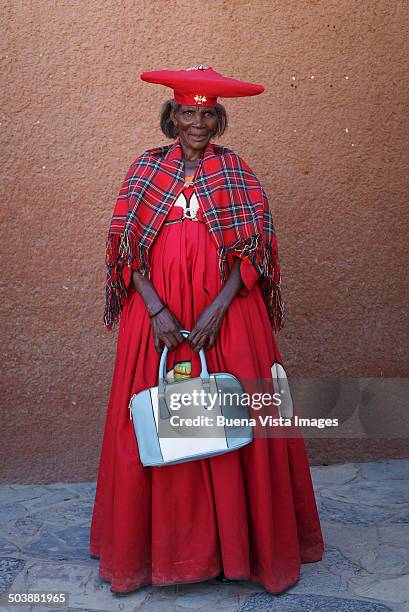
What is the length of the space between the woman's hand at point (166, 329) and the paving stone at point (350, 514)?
1.49 meters

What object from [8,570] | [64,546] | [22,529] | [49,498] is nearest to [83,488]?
[49,498]

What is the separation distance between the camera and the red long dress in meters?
3.23

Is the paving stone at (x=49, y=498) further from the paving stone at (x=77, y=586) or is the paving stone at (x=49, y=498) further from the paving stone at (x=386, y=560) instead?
the paving stone at (x=386, y=560)

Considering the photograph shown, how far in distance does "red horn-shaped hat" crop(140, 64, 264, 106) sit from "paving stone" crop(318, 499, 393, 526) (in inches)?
83.7

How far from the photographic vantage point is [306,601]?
3.25 m

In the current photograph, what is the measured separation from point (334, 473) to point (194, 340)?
1.99 m

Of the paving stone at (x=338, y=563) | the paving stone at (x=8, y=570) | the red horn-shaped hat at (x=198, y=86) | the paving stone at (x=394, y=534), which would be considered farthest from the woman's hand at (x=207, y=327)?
the paving stone at (x=394, y=534)

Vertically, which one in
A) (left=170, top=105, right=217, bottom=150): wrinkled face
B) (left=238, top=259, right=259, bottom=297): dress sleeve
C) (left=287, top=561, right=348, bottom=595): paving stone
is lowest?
(left=287, top=561, right=348, bottom=595): paving stone

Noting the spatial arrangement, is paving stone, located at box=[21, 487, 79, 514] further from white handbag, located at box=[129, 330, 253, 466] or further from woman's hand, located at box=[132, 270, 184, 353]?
woman's hand, located at box=[132, 270, 184, 353]

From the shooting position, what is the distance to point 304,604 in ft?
10.6

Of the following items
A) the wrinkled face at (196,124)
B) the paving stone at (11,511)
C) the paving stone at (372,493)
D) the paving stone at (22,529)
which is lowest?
the paving stone at (372,493)

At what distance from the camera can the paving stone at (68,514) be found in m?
4.20

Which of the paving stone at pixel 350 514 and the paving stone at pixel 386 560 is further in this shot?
the paving stone at pixel 350 514

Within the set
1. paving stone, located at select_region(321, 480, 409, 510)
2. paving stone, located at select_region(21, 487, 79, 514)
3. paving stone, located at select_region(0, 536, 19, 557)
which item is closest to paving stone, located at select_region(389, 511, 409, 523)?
paving stone, located at select_region(321, 480, 409, 510)
